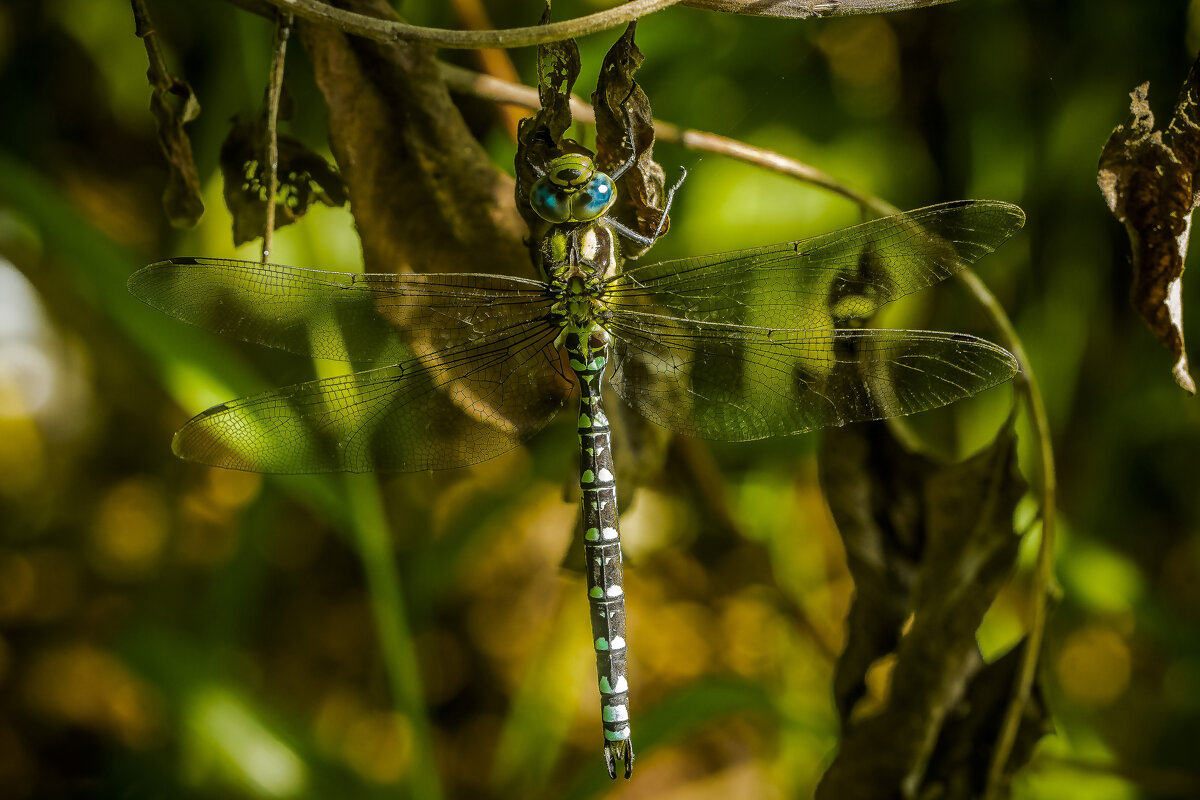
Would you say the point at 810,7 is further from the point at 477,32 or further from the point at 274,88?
the point at 274,88

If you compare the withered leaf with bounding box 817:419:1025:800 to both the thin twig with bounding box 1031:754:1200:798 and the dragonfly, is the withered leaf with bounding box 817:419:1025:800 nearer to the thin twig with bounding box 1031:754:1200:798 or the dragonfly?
the dragonfly

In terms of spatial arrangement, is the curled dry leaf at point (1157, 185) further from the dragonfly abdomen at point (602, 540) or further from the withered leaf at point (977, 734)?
the dragonfly abdomen at point (602, 540)

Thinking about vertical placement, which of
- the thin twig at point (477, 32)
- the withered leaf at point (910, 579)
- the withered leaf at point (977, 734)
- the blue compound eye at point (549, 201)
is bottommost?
the withered leaf at point (977, 734)

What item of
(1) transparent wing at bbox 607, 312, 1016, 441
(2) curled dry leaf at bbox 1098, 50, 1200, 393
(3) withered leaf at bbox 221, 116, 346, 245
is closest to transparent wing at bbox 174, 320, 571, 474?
(1) transparent wing at bbox 607, 312, 1016, 441

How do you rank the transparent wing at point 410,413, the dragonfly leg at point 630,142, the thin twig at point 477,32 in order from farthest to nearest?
the transparent wing at point 410,413
the dragonfly leg at point 630,142
the thin twig at point 477,32

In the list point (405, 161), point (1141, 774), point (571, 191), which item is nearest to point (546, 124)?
point (571, 191)

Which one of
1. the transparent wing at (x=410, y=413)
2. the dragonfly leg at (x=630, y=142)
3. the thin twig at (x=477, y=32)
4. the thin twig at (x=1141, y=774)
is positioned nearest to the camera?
the thin twig at (x=477, y=32)

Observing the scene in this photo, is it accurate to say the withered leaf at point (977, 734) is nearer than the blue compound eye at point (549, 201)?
No

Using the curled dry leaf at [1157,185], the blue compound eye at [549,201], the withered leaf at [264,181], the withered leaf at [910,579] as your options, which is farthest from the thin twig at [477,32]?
the withered leaf at [910,579]
